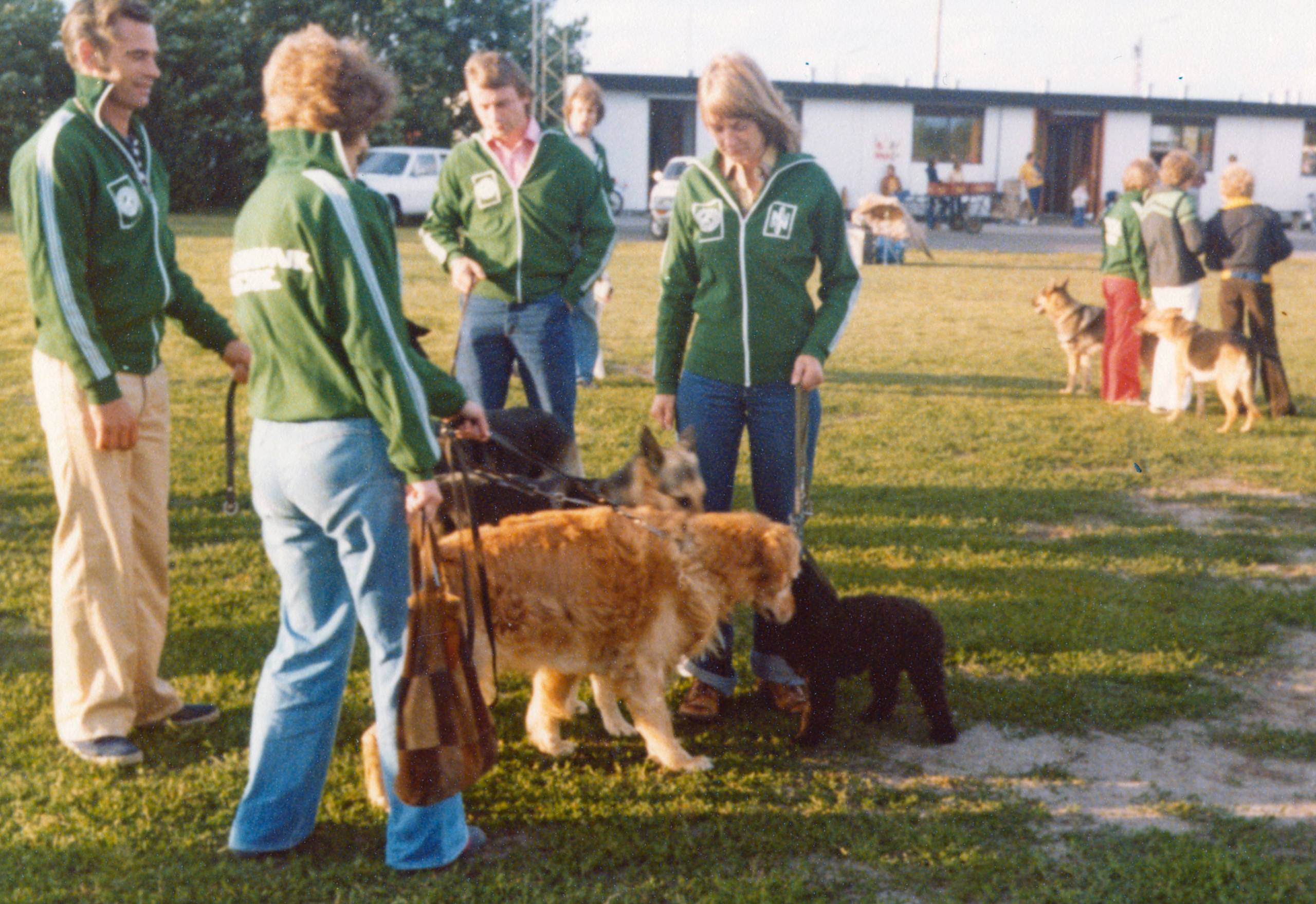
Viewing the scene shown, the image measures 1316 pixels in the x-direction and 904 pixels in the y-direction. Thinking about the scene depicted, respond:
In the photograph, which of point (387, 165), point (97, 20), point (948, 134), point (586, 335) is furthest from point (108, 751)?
point (948, 134)

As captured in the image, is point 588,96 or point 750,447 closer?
point 750,447

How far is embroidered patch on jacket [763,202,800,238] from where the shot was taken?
4055 mm

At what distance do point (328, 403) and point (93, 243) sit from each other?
1302mm

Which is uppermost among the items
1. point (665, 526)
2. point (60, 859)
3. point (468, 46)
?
point (468, 46)

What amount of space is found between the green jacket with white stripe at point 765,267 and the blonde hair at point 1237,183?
271 inches

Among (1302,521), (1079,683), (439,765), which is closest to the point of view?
(439,765)

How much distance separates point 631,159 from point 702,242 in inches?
1354

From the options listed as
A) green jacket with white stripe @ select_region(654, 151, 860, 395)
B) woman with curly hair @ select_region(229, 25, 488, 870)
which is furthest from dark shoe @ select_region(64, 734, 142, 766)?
green jacket with white stripe @ select_region(654, 151, 860, 395)

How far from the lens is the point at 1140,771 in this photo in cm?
393

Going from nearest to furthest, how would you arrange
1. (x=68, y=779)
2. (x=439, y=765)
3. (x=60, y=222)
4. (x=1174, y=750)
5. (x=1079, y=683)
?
(x=439, y=765) → (x=60, y=222) → (x=68, y=779) → (x=1174, y=750) → (x=1079, y=683)

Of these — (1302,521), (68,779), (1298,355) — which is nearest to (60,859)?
(68,779)

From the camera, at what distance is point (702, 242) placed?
420 cm

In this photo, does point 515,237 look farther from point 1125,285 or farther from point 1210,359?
point 1125,285

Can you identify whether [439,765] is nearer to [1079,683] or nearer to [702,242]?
[702,242]
